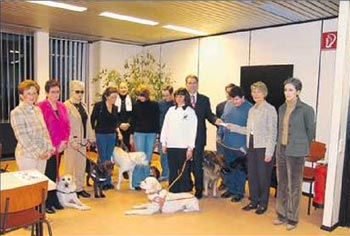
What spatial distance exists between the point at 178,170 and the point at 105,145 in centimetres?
108

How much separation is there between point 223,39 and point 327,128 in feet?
8.05

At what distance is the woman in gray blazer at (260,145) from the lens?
13.1ft

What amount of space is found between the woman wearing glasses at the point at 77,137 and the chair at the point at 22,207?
68.3 inches

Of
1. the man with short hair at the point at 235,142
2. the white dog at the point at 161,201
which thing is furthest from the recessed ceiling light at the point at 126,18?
the white dog at the point at 161,201

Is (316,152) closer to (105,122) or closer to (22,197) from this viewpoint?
(105,122)

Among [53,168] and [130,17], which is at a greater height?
[130,17]

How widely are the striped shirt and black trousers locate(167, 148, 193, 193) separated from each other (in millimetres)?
1490

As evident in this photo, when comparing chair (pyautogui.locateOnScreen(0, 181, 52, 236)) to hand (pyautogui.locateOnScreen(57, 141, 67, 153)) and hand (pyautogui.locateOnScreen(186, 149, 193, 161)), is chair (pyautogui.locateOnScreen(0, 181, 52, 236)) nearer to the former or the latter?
hand (pyautogui.locateOnScreen(57, 141, 67, 153))

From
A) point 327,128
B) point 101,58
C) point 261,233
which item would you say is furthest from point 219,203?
point 101,58

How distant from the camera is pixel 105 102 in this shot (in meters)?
4.79

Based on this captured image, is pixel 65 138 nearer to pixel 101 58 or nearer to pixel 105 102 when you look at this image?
pixel 105 102

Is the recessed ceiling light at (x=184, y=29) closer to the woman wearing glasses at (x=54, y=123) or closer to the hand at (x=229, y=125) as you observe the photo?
the hand at (x=229, y=125)

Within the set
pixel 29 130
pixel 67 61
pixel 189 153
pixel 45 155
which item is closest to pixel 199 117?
pixel 189 153

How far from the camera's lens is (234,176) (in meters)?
4.82
